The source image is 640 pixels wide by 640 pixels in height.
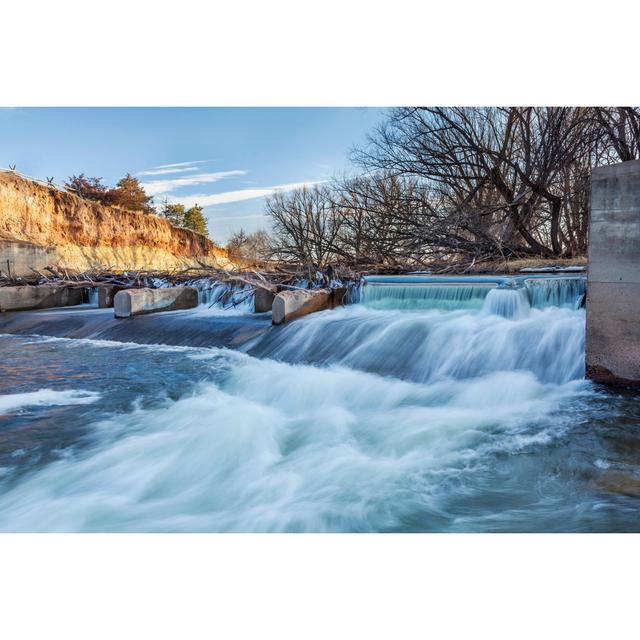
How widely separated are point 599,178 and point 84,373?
5.45 m

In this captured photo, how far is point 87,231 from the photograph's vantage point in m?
A: 24.2

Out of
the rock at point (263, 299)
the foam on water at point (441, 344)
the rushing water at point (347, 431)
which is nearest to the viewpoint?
the rushing water at point (347, 431)

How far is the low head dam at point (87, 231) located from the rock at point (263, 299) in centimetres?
902

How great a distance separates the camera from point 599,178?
4.03 meters

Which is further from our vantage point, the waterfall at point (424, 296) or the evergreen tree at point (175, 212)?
the evergreen tree at point (175, 212)

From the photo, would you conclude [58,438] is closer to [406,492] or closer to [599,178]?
[406,492]

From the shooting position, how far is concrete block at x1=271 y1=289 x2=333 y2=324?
6934mm

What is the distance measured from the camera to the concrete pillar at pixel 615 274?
3889 mm

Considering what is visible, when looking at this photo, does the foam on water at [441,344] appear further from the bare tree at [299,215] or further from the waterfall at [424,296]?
the bare tree at [299,215]

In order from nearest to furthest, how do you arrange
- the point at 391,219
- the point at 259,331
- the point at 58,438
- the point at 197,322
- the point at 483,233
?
the point at 58,438 < the point at 259,331 < the point at 197,322 < the point at 483,233 < the point at 391,219

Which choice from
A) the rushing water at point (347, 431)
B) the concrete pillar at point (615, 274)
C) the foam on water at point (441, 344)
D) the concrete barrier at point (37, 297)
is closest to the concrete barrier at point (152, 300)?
the rushing water at point (347, 431)

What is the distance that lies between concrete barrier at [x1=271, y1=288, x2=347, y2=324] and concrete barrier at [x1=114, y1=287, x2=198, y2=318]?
3254mm

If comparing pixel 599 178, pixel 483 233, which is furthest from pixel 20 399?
pixel 483 233

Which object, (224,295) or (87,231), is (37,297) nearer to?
(224,295)
